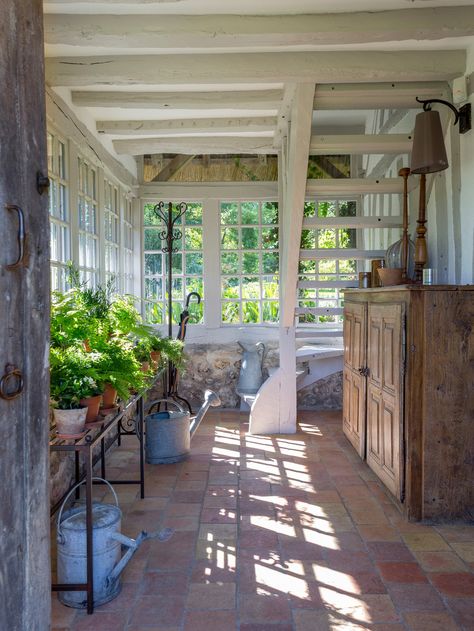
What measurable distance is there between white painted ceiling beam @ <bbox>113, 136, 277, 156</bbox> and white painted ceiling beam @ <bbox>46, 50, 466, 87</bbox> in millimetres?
1750

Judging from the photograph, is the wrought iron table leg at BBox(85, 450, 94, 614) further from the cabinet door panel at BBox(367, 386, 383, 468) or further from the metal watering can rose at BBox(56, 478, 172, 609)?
the cabinet door panel at BBox(367, 386, 383, 468)

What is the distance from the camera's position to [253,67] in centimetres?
337

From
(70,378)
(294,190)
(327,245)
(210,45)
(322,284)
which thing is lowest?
(70,378)

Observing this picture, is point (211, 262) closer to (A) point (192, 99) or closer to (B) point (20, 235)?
(A) point (192, 99)

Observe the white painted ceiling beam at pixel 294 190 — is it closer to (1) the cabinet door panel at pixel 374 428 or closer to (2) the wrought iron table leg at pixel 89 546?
(1) the cabinet door panel at pixel 374 428

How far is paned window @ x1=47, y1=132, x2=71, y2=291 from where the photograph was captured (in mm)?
3637

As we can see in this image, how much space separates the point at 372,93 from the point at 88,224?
2.50 m

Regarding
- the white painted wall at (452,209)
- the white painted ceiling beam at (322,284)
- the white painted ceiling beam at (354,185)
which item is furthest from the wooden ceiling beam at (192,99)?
the white painted ceiling beam at (322,284)

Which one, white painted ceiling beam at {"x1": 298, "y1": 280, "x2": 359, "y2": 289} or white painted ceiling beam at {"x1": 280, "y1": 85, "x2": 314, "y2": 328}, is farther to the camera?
white painted ceiling beam at {"x1": 298, "y1": 280, "x2": 359, "y2": 289}

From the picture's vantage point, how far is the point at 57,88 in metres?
3.72

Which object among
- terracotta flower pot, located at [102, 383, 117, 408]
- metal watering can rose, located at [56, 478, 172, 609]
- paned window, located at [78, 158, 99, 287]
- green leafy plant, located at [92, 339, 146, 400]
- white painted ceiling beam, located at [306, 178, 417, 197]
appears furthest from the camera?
paned window, located at [78, 158, 99, 287]

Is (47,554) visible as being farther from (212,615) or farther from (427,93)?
(427,93)

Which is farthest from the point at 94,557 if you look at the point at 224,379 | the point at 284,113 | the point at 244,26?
the point at 224,379

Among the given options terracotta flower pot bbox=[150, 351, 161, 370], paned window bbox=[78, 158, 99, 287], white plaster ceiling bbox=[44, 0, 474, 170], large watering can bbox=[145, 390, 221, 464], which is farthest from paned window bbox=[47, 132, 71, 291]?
large watering can bbox=[145, 390, 221, 464]
